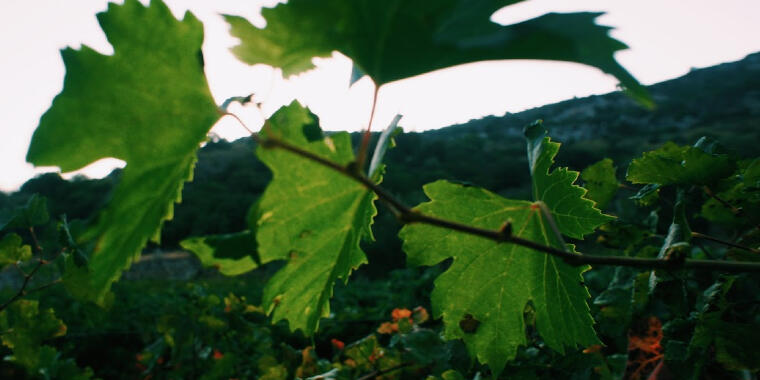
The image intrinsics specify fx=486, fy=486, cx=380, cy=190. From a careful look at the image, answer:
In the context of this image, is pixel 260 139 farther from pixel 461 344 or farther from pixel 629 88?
pixel 461 344

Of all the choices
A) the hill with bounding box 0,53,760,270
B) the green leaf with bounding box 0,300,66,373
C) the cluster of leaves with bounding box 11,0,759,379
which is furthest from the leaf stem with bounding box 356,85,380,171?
the hill with bounding box 0,53,760,270

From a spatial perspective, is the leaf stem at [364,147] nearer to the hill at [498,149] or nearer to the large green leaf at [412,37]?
the large green leaf at [412,37]

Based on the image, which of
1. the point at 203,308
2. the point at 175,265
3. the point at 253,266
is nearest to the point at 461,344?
the point at 253,266

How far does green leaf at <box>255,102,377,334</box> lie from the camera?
0.71 metres

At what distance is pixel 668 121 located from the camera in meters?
23.2

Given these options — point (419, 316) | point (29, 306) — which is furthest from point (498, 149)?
point (29, 306)

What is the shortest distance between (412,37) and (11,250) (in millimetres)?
1777

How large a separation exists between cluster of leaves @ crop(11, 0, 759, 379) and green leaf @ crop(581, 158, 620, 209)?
402mm

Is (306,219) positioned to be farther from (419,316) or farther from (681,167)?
(419,316)

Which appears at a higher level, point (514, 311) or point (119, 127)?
point (119, 127)

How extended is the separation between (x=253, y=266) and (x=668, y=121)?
26.6 meters

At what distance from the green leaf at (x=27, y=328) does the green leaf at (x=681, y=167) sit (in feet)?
6.75

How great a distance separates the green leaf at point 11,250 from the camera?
5.53 feet

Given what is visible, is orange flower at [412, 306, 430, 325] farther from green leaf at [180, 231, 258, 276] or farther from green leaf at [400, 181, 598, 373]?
green leaf at [180, 231, 258, 276]
